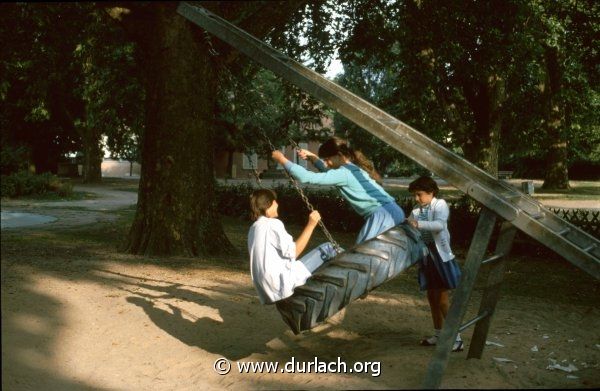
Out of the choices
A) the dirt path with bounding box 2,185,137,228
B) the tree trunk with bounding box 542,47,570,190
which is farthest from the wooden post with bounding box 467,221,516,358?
the tree trunk with bounding box 542,47,570,190

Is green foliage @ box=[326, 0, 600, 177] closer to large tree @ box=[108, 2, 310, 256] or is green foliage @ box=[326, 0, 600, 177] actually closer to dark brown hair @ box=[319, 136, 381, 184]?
large tree @ box=[108, 2, 310, 256]

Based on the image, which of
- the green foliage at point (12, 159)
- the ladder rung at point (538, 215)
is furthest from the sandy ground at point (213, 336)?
the green foliage at point (12, 159)

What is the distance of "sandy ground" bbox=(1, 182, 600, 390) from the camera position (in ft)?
16.4

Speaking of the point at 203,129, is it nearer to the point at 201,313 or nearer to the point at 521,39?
the point at 201,313

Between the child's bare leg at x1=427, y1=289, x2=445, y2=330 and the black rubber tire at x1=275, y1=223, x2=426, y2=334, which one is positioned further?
the child's bare leg at x1=427, y1=289, x2=445, y2=330

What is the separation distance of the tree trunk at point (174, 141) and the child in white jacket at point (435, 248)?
559 centimetres

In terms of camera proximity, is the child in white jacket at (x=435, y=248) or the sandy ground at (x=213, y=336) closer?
the sandy ground at (x=213, y=336)

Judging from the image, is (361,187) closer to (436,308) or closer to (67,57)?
(436,308)

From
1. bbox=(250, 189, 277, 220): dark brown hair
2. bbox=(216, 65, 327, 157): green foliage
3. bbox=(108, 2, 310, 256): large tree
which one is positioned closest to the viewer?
bbox=(250, 189, 277, 220): dark brown hair

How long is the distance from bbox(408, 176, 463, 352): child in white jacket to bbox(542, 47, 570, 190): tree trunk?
19.7m

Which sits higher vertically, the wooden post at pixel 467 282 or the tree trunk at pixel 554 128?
the tree trunk at pixel 554 128

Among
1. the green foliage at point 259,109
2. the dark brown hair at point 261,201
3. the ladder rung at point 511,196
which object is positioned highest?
the green foliage at point 259,109

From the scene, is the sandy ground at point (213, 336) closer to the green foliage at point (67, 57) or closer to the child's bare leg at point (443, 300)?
the child's bare leg at point (443, 300)

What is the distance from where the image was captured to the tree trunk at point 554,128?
85.0 ft
